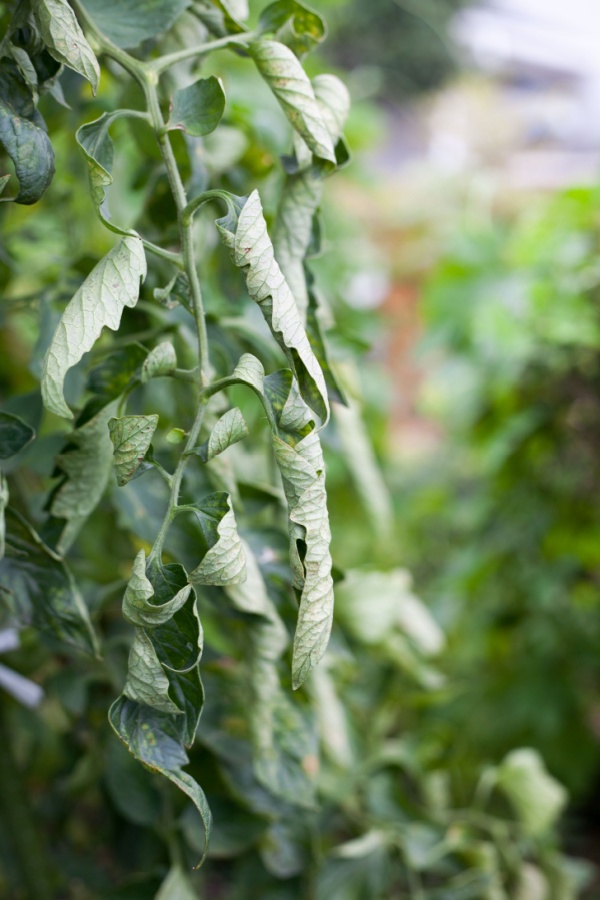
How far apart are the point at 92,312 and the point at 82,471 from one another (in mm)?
95

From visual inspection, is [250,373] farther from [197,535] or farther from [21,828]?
[21,828]

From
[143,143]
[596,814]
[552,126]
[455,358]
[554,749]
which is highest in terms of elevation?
[143,143]

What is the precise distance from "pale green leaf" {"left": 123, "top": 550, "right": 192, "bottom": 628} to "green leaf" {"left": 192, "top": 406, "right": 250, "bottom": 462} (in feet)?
0.11

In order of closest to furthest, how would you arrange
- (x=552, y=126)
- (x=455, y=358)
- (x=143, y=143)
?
(x=143, y=143) < (x=455, y=358) < (x=552, y=126)

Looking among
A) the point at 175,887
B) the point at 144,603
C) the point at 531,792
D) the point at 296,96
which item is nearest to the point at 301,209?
the point at 296,96

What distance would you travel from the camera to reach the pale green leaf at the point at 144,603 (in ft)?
0.81

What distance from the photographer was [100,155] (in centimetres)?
30

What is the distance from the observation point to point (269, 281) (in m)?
0.25

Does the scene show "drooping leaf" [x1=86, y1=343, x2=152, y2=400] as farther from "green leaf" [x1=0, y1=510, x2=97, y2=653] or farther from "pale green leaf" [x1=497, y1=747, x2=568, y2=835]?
"pale green leaf" [x1=497, y1=747, x2=568, y2=835]

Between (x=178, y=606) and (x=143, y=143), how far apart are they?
223 millimetres

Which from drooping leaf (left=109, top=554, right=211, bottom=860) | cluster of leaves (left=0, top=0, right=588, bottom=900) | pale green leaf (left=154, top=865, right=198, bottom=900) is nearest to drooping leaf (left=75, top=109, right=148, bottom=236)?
cluster of leaves (left=0, top=0, right=588, bottom=900)

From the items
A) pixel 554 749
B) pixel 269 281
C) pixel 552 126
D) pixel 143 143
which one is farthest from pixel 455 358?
pixel 552 126

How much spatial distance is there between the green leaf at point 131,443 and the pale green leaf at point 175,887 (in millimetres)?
237

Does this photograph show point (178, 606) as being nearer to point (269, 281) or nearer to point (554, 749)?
point (269, 281)
